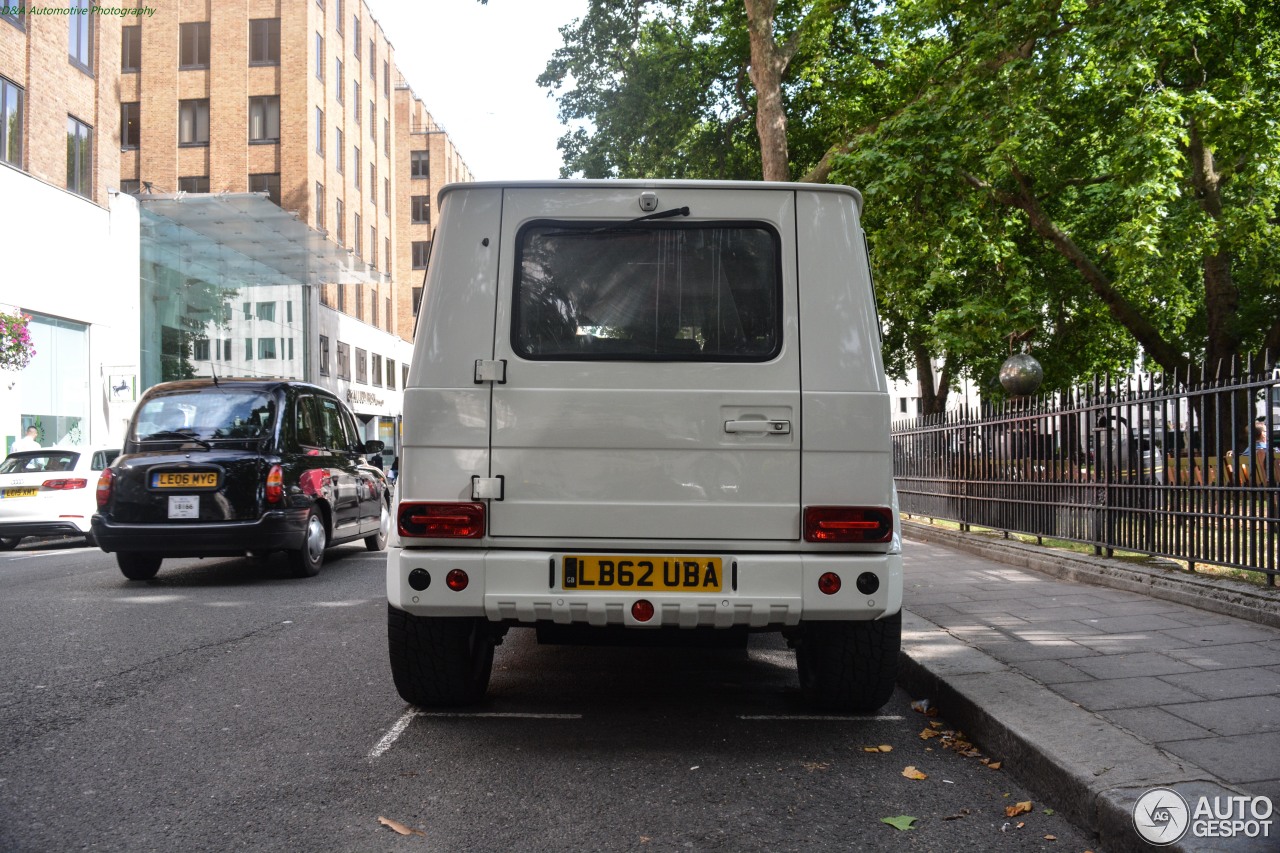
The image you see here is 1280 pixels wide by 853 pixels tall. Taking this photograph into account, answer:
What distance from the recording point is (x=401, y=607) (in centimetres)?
411

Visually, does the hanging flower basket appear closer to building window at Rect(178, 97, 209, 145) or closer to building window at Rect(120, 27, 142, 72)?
building window at Rect(178, 97, 209, 145)

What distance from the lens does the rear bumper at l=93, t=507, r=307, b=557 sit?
8.85 m

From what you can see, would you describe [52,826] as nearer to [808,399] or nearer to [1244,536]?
[808,399]

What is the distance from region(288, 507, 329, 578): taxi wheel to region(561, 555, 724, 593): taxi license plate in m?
6.16

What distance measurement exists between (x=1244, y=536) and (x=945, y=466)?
22.2ft

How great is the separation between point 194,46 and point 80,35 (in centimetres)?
1241

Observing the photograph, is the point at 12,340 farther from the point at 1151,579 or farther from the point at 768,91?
the point at 1151,579

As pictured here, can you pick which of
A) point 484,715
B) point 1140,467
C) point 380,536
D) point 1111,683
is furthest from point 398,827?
point 380,536

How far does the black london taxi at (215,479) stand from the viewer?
29.1 ft

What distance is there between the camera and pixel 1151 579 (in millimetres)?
7629

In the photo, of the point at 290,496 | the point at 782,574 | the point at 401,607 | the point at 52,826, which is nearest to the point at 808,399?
the point at 782,574

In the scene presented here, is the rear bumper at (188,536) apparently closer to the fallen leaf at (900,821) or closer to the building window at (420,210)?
the fallen leaf at (900,821)

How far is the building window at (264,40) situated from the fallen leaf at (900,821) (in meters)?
39.2

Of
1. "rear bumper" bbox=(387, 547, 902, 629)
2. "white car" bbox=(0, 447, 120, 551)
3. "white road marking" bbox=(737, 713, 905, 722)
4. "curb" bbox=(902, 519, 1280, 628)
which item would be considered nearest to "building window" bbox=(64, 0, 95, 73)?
"white car" bbox=(0, 447, 120, 551)
